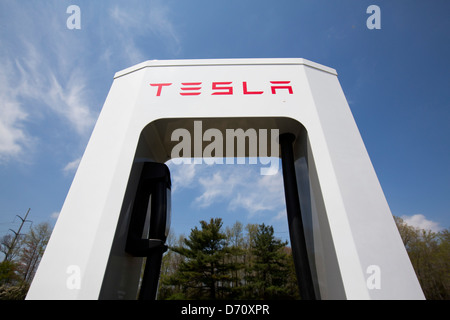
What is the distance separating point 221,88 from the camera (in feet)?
6.07

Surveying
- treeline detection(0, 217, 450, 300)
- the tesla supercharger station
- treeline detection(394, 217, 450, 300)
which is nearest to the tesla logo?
the tesla supercharger station

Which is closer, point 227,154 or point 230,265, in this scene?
point 227,154

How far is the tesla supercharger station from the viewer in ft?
3.92

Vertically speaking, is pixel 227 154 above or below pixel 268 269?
below

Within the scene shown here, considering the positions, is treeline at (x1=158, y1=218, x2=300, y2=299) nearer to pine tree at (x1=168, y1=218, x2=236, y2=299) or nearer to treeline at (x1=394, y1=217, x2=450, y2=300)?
pine tree at (x1=168, y1=218, x2=236, y2=299)

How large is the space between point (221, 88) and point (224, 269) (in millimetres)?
14103

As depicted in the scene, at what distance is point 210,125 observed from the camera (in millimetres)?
1890

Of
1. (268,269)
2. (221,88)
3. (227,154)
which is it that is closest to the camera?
(221,88)

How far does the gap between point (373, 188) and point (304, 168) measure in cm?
57

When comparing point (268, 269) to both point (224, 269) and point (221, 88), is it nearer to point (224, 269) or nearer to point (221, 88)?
point (224, 269)

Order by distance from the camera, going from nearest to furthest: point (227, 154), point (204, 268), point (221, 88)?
point (221, 88) → point (227, 154) → point (204, 268)

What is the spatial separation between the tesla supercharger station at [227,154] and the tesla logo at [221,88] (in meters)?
0.01

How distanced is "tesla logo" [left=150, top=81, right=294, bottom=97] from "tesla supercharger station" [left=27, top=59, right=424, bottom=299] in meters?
0.01

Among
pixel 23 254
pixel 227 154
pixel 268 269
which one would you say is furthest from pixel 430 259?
pixel 23 254
